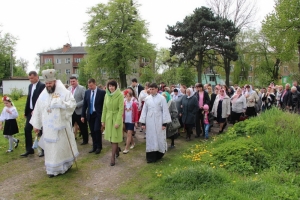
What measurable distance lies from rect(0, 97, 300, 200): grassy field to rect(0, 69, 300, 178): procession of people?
14.2 inches

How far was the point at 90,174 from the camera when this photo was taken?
240 inches

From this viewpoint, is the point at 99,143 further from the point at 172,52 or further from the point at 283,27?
the point at 283,27

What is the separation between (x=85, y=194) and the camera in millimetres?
5031

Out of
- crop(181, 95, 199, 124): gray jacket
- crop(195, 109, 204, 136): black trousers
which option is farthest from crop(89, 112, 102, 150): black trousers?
crop(195, 109, 204, 136): black trousers

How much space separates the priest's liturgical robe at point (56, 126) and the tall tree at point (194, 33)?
87.6 feet

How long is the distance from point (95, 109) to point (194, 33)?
85.5ft

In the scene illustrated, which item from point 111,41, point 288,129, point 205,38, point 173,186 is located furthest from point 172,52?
point 173,186

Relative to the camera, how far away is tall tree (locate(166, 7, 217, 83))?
31.2 meters

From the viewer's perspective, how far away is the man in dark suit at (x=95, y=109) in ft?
25.2

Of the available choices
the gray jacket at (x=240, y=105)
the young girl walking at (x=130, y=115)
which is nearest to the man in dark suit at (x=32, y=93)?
the young girl walking at (x=130, y=115)

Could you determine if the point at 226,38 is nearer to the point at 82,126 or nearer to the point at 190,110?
the point at 190,110

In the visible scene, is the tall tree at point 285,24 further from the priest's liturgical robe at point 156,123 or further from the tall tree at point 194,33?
the priest's liturgical robe at point 156,123

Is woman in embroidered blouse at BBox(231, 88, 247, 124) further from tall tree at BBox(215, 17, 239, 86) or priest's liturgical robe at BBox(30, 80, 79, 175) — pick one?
tall tree at BBox(215, 17, 239, 86)

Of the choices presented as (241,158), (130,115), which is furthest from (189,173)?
(130,115)
